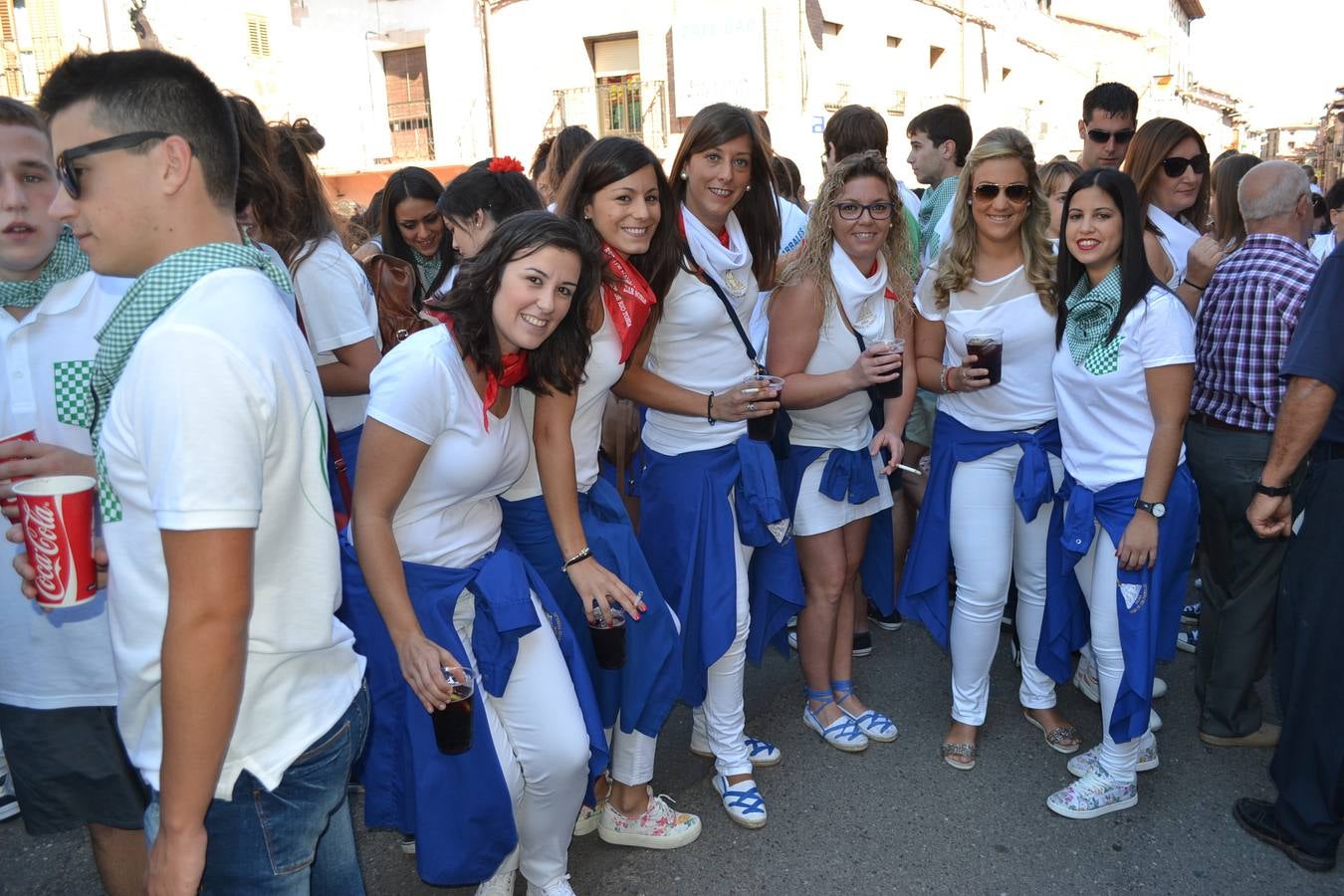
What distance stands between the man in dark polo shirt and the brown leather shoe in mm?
626

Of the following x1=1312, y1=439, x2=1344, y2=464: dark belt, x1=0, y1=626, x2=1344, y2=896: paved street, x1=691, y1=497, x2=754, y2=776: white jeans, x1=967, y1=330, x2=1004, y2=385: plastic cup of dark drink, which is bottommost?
x1=0, y1=626, x2=1344, y2=896: paved street

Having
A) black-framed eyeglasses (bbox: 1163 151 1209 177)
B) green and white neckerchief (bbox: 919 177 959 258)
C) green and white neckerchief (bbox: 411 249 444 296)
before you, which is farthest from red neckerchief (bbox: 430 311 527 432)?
black-framed eyeglasses (bbox: 1163 151 1209 177)

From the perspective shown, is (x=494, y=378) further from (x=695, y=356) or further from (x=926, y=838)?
(x=926, y=838)

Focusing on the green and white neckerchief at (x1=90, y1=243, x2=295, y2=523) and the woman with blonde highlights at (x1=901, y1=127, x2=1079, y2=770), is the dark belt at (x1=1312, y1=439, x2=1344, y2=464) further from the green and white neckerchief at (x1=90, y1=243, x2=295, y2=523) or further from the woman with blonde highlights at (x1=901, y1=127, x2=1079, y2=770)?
the green and white neckerchief at (x1=90, y1=243, x2=295, y2=523)

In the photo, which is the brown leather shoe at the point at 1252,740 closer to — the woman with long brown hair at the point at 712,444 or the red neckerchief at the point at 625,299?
the woman with long brown hair at the point at 712,444

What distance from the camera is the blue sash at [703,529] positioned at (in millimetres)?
3156

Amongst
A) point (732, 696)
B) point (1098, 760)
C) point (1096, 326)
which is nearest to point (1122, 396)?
point (1096, 326)

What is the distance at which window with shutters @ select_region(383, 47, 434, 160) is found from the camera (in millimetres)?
22125

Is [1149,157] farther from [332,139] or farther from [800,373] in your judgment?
[332,139]

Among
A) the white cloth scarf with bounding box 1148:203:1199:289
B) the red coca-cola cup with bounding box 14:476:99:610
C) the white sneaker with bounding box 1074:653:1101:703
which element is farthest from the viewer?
the white cloth scarf with bounding box 1148:203:1199:289

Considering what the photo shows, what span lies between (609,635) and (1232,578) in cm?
239

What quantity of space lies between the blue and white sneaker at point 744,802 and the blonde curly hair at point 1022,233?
1895 mm

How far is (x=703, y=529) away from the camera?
3166 millimetres

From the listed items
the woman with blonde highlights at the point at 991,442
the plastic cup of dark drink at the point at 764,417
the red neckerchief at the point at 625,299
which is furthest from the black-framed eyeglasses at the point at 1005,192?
the red neckerchief at the point at 625,299
